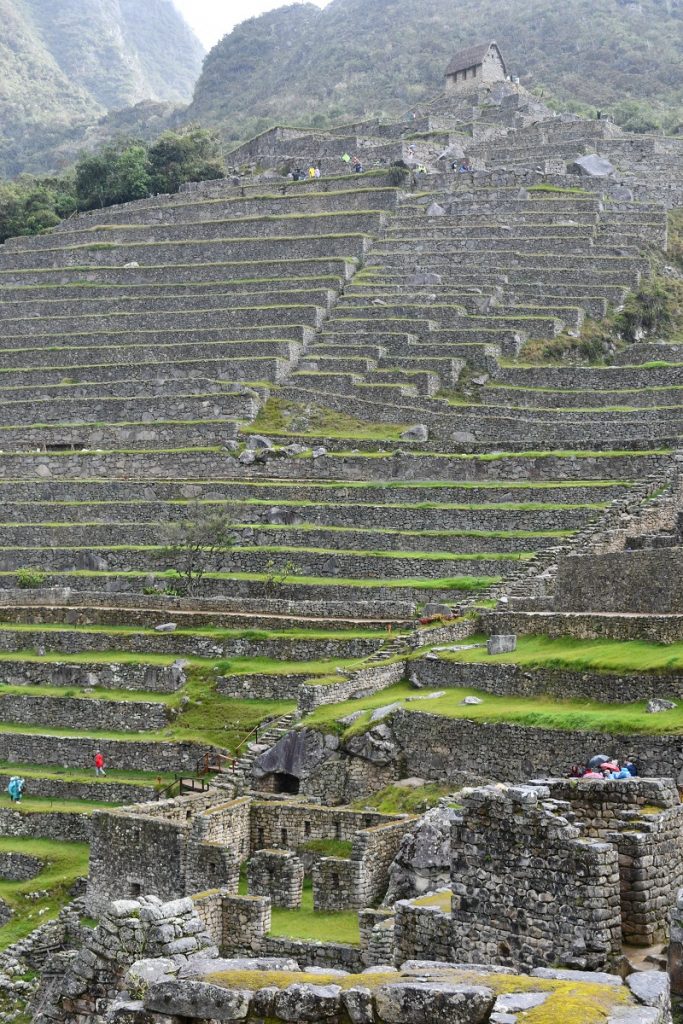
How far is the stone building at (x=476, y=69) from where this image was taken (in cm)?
9250

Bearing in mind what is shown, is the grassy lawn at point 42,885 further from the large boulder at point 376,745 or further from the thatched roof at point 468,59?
the thatched roof at point 468,59

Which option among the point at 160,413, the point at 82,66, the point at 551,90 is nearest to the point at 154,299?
the point at 160,413

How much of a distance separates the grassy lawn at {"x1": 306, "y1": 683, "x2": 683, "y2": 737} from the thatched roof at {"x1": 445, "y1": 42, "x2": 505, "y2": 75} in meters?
68.6

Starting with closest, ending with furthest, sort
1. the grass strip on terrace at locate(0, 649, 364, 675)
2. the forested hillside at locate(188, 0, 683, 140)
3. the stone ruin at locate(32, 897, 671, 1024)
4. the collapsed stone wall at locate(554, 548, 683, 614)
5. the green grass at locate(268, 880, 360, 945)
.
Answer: the stone ruin at locate(32, 897, 671, 1024), the green grass at locate(268, 880, 360, 945), the collapsed stone wall at locate(554, 548, 683, 614), the grass strip on terrace at locate(0, 649, 364, 675), the forested hillside at locate(188, 0, 683, 140)

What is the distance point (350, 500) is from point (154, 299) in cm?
2259

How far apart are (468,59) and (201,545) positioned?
2289 inches

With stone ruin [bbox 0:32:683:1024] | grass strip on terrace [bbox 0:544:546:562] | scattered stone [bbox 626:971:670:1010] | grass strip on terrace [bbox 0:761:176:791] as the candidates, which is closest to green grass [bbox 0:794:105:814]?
stone ruin [bbox 0:32:683:1024]

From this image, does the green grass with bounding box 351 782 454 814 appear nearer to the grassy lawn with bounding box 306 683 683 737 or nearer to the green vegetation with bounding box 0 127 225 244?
the grassy lawn with bounding box 306 683 683 737

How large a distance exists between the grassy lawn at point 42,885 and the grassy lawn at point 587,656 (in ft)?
27.7

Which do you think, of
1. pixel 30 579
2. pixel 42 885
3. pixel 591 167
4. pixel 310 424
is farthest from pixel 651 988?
pixel 591 167

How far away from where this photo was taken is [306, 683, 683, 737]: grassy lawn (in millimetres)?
22484

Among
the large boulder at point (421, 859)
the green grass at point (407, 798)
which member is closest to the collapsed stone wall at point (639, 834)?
the large boulder at point (421, 859)

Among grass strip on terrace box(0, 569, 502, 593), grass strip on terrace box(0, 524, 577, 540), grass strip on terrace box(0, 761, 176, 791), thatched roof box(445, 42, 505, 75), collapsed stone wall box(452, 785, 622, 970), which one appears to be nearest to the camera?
collapsed stone wall box(452, 785, 622, 970)

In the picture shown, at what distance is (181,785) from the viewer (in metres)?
31.8
